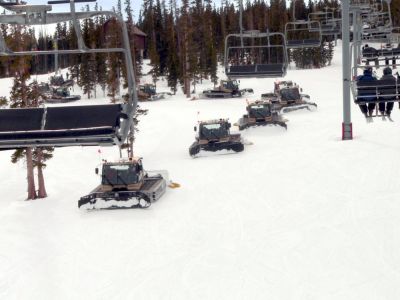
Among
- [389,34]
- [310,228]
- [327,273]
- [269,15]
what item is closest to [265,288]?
[327,273]

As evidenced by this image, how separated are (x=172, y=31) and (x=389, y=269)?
65234 millimetres

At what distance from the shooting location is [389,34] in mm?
20188

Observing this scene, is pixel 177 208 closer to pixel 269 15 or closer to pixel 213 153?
pixel 213 153

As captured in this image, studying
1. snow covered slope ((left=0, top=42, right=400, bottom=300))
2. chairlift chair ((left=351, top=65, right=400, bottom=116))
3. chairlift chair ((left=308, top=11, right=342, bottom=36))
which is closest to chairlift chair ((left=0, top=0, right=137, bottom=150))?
snow covered slope ((left=0, top=42, right=400, bottom=300))

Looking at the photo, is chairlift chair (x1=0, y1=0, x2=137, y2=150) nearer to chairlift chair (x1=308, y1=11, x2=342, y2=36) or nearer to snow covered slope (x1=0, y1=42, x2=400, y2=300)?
snow covered slope (x1=0, y1=42, x2=400, y2=300)

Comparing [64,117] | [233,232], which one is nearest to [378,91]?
[233,232]

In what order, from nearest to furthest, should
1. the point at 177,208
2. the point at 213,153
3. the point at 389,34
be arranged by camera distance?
the point at 177,208
the point at 389,34
the point at 213,153

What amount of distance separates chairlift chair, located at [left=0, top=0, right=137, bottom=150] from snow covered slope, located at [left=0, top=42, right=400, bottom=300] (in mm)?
3680

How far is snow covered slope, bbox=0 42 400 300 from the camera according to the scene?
1095cm

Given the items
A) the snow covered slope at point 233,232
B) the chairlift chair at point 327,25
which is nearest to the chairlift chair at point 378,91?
the snow covered slope at point 233,232

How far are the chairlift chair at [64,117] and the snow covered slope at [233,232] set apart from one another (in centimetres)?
368

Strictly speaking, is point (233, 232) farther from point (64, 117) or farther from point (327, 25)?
point (327, 25)

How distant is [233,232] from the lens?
1400 centimetres

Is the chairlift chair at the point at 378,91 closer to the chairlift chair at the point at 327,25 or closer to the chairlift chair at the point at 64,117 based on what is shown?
the chairlift chair at the point at 327,25
